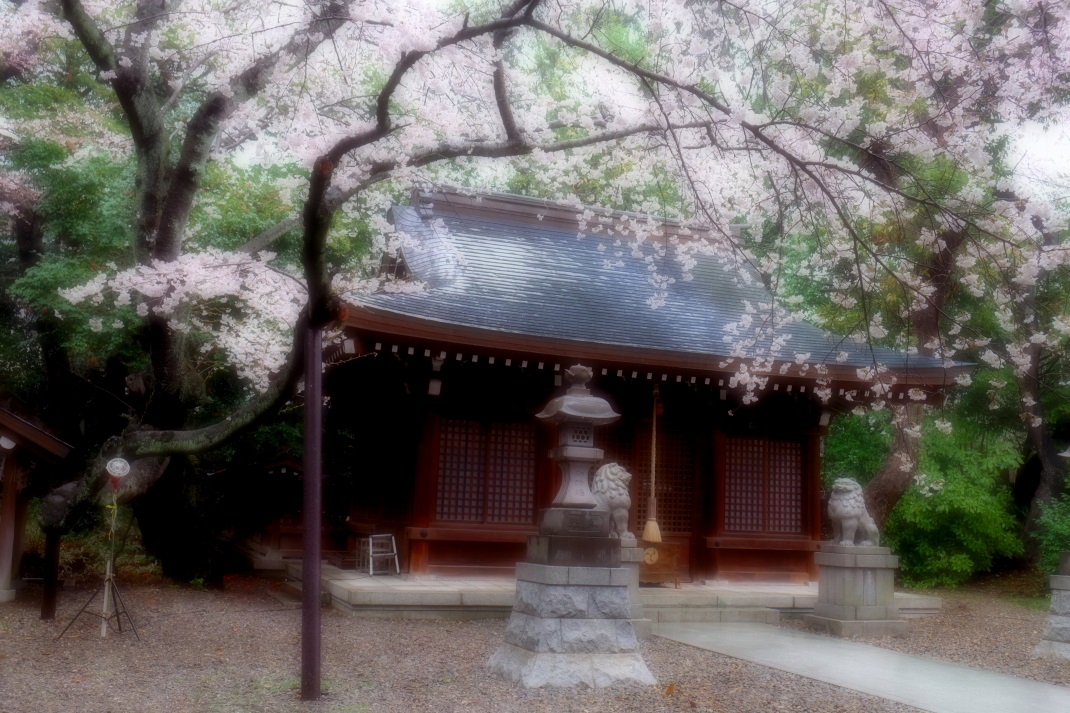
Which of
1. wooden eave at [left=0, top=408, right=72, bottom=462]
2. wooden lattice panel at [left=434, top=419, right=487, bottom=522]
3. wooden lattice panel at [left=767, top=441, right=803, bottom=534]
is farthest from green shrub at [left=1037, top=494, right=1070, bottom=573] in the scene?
wooden eave at [left=0, top=408, right=72, bottom=462]

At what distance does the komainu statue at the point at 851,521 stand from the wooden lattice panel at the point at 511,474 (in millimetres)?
4104

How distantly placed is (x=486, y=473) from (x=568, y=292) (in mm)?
3506

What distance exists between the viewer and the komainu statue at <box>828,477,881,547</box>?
1027 centimetres

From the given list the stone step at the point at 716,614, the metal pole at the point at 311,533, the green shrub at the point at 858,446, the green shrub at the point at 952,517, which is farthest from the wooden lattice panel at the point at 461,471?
the green shrub at the point at 858,446

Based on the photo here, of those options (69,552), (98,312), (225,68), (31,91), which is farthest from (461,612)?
(31,91)

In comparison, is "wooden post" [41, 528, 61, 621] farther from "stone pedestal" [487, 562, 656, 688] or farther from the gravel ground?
"stone pedestal" [487, 562, 656, 688]

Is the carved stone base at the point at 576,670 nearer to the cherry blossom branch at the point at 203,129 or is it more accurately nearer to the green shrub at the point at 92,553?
the cherry blossom branch at the point at 203,129

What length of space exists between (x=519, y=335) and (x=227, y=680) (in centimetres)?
541

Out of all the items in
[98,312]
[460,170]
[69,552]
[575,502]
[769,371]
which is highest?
[460,170]

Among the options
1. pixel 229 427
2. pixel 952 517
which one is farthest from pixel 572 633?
pixel 952 517

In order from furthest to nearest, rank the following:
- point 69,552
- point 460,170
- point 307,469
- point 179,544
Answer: point 460,170 → point 69,552 → point 179,544 → point 307,469

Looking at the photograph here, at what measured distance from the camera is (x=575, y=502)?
730 cm

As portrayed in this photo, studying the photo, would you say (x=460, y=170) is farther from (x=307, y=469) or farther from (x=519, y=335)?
(x=307, y=469)

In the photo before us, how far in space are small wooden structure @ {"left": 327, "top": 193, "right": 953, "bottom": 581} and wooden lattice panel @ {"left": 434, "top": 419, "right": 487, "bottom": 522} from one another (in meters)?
0.02
